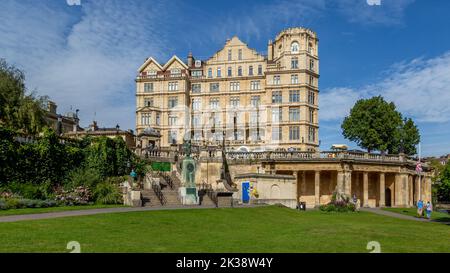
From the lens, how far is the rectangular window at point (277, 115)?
8956cm

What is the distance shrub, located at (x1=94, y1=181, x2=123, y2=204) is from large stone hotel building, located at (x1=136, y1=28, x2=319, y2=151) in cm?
5078

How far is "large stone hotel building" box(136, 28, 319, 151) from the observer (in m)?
89.1

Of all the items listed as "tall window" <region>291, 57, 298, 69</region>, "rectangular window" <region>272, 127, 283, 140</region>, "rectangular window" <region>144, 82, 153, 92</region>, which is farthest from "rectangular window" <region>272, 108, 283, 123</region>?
"rectangular window" <region>144, 82, 153, 92</region>

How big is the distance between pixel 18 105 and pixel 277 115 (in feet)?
174

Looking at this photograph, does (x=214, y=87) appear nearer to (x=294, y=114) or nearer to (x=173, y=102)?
(x=173, y=102)

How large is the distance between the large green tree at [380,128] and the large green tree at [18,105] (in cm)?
5289

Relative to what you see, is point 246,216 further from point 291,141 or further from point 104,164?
point 291,141

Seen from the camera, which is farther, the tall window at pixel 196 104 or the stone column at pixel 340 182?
the tall window at pixel 196 104

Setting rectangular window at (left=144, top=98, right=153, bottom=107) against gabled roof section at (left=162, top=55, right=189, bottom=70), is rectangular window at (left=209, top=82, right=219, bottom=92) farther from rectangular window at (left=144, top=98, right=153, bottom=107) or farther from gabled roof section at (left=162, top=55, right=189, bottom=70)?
rectangular window at (left=144, top=98, right=153, bottom=107)

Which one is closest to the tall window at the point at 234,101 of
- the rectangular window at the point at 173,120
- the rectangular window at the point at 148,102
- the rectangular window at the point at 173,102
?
the rectangular window at the point at 173,102

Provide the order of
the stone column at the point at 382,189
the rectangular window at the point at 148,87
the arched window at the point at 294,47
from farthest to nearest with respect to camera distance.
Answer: the rectangular window at the point at 148,87 < the arched window at the point at 294,47 < the stone column at the point at 382,189

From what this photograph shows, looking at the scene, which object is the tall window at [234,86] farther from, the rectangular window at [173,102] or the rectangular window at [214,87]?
the rectangular window at [173,102]

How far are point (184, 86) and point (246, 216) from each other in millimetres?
66746
